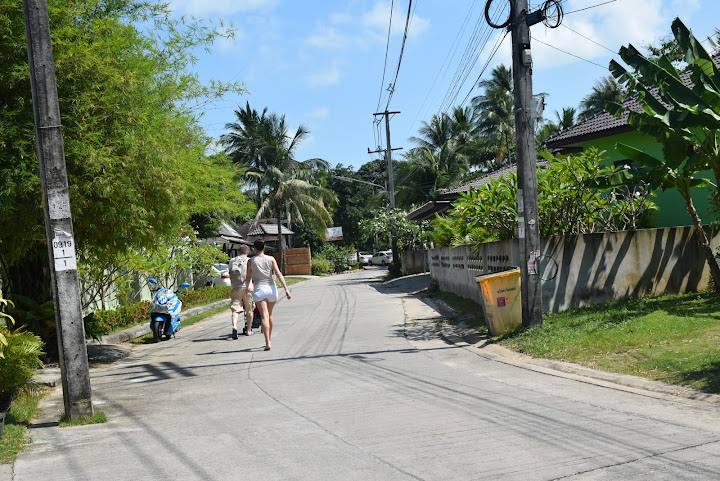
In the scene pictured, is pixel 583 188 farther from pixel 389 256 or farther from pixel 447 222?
pixel 389 256

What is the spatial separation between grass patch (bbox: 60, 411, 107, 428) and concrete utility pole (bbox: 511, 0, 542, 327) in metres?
6.96

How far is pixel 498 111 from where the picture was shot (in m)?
56.7

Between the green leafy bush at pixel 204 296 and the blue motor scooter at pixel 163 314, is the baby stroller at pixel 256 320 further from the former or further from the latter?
the green leafy bush at pixel 204 296

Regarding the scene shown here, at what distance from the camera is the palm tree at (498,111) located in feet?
182

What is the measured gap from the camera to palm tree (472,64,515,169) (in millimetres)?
55594

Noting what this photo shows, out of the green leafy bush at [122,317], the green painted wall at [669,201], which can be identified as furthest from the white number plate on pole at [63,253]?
the green painted wall at [669,201]

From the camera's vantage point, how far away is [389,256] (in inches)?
A: 2648

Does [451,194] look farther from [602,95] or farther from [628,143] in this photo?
[602,95]

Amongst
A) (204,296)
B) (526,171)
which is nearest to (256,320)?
(526,171)

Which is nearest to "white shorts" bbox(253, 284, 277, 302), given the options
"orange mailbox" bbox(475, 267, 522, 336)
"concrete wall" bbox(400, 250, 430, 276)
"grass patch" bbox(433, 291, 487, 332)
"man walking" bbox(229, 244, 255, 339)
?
"man walking" bbox(229, 244, 255, 339)

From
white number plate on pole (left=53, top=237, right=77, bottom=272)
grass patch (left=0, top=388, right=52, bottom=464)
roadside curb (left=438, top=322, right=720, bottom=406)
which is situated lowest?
roadside curb (left=438, top=322, right=720, bottom=406)

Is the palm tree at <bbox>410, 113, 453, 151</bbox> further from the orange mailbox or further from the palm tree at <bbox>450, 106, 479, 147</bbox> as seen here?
the orange mailbox

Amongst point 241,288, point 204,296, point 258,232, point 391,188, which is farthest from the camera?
point 258,232

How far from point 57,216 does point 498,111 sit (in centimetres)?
5286
